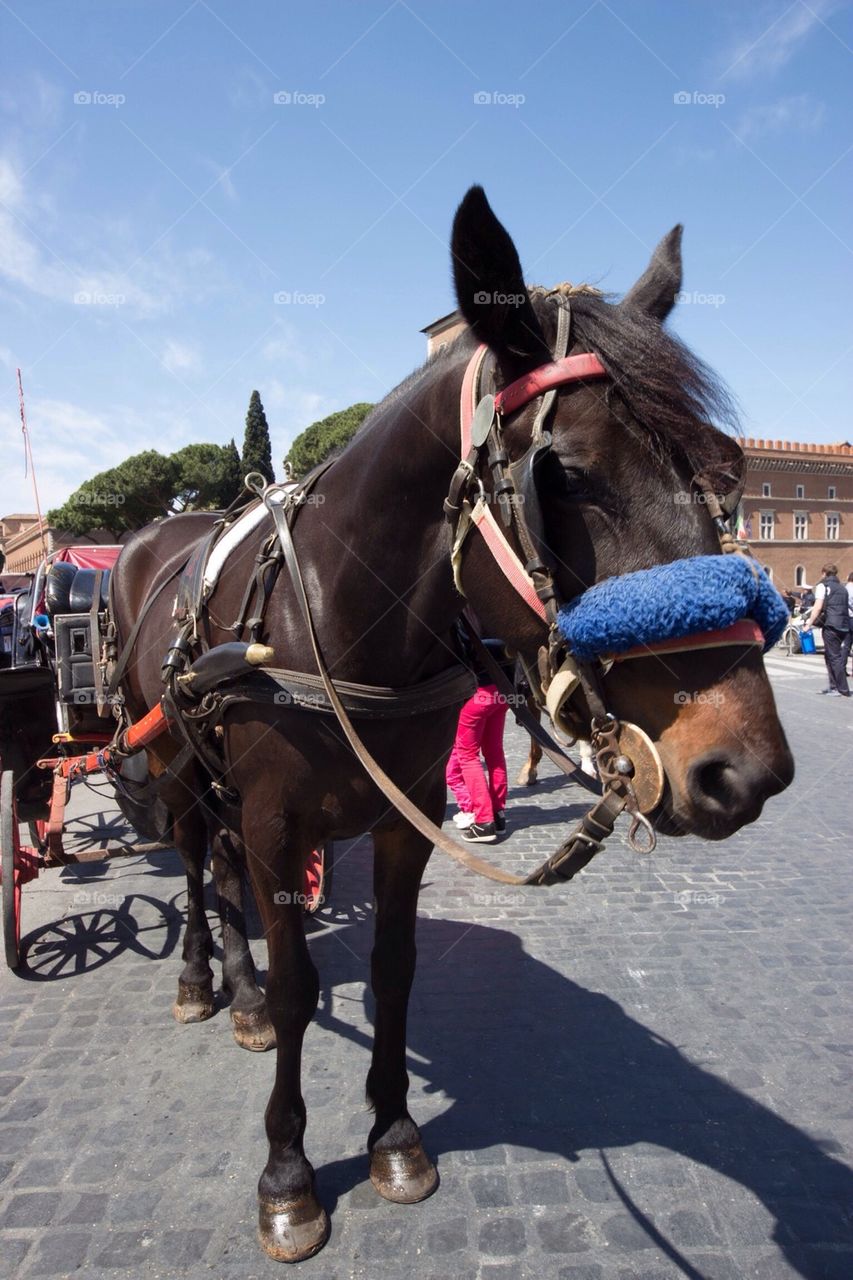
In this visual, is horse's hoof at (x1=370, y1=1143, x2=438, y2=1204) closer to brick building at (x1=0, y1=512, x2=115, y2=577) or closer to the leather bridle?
the leather bridle

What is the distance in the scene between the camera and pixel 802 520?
4647 centimetres

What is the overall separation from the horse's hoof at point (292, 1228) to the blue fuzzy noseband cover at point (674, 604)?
6.47ft

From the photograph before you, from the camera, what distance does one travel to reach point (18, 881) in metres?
4.01

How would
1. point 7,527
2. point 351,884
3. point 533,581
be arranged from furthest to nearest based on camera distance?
point 7,527 → point 351,884 → point 533,581

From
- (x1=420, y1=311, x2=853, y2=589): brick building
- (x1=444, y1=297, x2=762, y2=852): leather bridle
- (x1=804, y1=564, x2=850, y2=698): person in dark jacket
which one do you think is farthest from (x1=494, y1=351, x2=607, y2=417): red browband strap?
(x1=420, y1=311, x2=853, y2=589): brick building

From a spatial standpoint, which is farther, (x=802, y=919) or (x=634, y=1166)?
(x=802, y=919)

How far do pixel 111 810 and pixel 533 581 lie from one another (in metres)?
6.45

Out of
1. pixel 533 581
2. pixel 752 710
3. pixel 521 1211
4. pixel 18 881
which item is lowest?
pixel 521 1211

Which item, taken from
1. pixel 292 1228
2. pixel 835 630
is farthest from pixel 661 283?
pixel 835 630

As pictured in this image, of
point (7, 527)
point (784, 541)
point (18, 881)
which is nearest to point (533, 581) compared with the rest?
point (18, 881)

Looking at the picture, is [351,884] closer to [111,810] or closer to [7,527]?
[111,810]

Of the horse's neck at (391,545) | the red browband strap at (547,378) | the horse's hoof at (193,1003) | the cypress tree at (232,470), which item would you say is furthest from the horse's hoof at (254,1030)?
the cypress tree at (232,470)

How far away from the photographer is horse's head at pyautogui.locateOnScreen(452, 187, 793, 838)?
1342 mm

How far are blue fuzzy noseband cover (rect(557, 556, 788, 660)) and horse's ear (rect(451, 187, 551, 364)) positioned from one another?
52 cm
